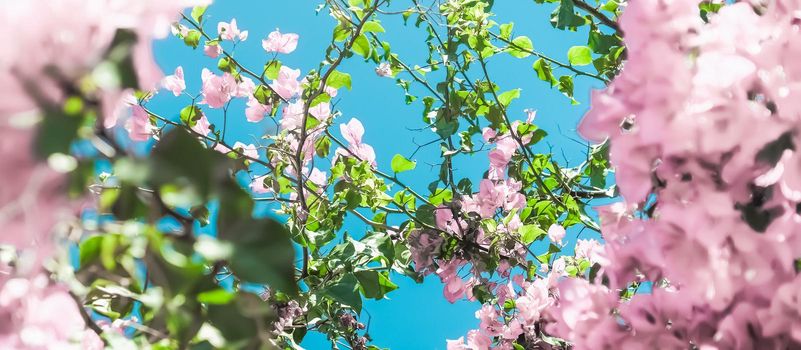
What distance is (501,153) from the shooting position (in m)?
1.99

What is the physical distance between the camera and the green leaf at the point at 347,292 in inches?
60.4

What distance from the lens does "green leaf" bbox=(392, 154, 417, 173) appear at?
6.21ft

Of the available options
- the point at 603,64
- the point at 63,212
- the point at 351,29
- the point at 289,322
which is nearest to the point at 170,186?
the point at 63,212

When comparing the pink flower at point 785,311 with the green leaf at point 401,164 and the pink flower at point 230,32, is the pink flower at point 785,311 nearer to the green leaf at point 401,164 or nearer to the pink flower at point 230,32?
the green leaf at point 401,164

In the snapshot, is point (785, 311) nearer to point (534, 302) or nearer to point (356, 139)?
point (534, 302)

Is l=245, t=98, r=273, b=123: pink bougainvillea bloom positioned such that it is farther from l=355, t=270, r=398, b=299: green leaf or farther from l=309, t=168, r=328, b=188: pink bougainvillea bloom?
l=355, t=270, r=398, b=299: green leaf

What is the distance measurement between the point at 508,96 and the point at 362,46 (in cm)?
40

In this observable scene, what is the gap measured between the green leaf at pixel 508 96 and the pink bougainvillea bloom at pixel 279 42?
0.54 metres

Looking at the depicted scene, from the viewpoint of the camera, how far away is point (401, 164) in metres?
1.92

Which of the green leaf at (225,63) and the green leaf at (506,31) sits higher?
the green leaf at (506,31)

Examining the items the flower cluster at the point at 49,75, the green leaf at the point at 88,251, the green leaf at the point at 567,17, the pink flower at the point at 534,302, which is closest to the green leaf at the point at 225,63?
the green leaf at the point at 567,17

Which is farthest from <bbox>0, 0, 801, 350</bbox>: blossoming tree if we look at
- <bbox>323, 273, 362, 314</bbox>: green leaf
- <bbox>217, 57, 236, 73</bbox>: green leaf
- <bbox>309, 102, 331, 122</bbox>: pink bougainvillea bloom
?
<bbox>217, 57, 236, 73</bbox>: green leaf

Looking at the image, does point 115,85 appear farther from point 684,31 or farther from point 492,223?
point 492,223

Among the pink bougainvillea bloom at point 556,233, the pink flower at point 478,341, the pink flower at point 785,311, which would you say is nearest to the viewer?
the pink flower at point 785,311
